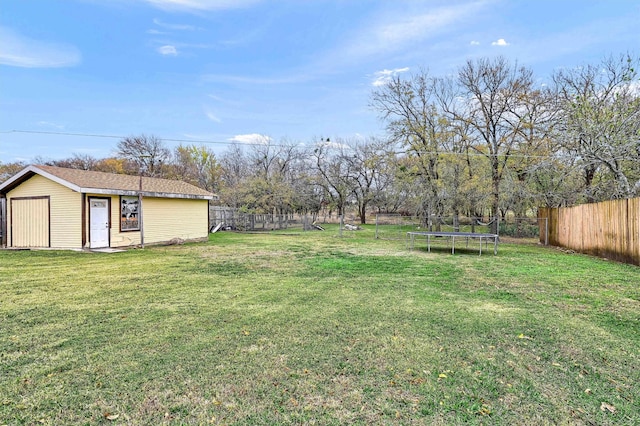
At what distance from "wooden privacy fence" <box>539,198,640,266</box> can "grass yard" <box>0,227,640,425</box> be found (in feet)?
8.16

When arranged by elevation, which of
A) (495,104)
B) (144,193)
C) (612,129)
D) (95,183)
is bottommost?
(144,193)

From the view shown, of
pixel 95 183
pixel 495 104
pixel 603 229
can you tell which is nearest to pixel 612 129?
pixel 603 229

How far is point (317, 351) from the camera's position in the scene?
296cm

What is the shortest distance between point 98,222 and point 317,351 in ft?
34.5

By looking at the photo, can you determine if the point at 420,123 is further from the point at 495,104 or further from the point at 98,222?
the point at 98,222

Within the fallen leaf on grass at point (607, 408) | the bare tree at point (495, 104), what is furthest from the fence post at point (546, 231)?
the fallen leaf on grass at point (607, 408)

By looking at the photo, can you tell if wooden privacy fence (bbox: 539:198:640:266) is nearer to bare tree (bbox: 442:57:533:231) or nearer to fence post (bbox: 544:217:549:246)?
fence post (bbox: 544:217:549:246)

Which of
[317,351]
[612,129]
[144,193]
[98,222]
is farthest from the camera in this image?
[144,193]

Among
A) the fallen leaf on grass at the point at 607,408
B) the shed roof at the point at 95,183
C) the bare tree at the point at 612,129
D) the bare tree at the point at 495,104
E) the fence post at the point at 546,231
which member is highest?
the bare tree at the point at 495,104

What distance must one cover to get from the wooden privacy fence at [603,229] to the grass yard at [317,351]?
249 cm

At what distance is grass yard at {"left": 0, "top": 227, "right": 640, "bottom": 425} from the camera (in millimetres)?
2100

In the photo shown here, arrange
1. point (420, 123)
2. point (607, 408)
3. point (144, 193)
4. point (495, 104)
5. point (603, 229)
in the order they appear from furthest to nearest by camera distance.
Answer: point (420, 123) < point (495, 104) < point (144, 193) < point (603, 229) < point (607, 408)

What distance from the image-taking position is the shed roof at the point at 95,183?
10.1m

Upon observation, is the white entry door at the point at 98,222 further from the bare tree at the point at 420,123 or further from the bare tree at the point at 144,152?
the bare tree at the point at 144,152
